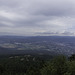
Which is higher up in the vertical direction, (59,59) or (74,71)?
(59,59)

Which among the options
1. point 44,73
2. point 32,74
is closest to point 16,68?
point 32,74

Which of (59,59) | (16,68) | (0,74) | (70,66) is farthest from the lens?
(16,68)

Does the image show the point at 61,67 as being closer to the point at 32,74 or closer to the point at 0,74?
the point at 32,74

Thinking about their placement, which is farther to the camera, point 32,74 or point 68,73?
point 32,74

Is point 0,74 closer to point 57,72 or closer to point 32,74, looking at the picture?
point 32,74

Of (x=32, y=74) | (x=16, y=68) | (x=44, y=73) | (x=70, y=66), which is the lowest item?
(x=16, y=68)

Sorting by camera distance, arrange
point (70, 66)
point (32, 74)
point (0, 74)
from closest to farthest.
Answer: point (70, 66)
point (32, 74)
point (0, 74)

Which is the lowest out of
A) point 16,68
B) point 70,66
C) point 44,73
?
point 16,68

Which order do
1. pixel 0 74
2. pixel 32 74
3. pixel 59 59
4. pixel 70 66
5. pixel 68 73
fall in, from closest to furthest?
1. pixel 68 73
2. pixel 70 66
3. pixel 59 59
4. pixel 32 74
5. pixel 0 74

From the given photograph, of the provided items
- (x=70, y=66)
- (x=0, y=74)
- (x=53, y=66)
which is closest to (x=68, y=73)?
(x=70, y=66)
